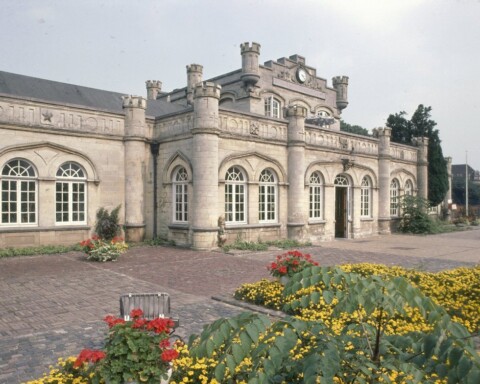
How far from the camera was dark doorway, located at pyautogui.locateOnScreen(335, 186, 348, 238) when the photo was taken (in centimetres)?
2231

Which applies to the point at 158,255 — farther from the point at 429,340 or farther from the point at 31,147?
the point at 429,340

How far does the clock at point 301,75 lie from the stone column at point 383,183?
6.14 metres

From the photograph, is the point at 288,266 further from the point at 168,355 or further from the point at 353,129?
the point at 353,129

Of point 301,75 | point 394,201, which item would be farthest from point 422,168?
point 301,75

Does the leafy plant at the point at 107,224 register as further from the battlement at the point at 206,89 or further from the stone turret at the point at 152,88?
the stone turret at the point at 152,88

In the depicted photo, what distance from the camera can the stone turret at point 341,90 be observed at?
30.2m

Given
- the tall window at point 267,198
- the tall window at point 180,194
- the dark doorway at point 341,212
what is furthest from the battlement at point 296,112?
the tall window at point 180,194

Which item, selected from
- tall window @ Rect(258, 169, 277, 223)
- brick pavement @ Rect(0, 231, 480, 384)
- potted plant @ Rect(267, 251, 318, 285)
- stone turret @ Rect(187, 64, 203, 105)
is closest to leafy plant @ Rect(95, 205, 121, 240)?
brick pavement @ Rect(0, 231, 480, 384)

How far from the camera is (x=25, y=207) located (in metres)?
15.2

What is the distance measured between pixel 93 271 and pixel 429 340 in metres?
10.9

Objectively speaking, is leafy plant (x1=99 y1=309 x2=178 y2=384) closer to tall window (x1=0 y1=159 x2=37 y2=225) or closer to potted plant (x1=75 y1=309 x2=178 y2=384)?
potted plant (x1=75 y1=309 x2=178 y2=384)

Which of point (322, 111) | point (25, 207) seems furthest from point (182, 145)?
point (322, 111)

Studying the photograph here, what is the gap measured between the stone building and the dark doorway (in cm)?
5

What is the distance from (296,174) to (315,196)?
223cm
